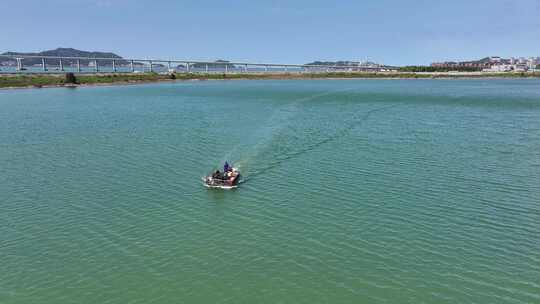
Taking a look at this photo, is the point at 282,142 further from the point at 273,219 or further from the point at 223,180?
the point at 273,219

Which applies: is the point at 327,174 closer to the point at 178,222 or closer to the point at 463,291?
the point at 178,222

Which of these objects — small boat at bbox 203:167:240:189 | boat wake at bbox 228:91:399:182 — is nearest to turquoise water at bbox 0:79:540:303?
boat wake at bbox 228:91:399:182

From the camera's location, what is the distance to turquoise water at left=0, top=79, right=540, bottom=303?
18.4 meters

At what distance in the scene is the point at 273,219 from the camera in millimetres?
25453

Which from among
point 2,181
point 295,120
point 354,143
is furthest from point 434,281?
point 295,120

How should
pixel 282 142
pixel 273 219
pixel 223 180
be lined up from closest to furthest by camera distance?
pixel 273 219 → pixel 223 180 → pixel 282 142

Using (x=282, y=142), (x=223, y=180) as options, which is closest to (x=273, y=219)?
(x=223, y=180)

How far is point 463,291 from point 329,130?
4012cm

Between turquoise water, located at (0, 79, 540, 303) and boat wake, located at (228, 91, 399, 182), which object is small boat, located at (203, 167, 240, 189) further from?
boat wake, located at (228, 91, 399, 182)

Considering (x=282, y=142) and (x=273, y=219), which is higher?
(x=282, y=142)

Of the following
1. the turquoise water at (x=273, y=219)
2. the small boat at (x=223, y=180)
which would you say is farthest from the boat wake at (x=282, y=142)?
the small boat at (x=223, y=180)

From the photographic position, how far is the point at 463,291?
17906 millimetres

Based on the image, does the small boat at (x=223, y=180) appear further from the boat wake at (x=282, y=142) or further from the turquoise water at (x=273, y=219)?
the boat wake at (x=282, y=142)

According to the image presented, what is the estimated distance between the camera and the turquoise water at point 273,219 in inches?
726
